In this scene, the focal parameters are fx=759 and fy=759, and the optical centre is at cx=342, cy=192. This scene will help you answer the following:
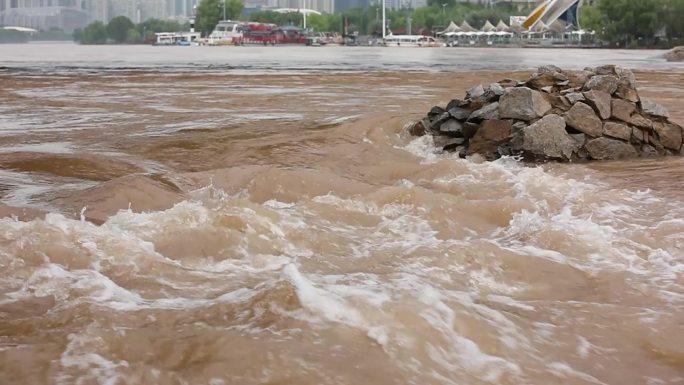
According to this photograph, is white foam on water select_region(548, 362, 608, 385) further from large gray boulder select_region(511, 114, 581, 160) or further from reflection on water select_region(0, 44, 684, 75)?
reflection on water select_region(0, 44, 684, 75)

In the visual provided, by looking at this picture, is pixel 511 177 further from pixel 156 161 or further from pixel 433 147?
pixel 156 161

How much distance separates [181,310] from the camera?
12.9 ft

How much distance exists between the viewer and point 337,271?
187 inches

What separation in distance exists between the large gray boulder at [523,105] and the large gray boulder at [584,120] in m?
0.33

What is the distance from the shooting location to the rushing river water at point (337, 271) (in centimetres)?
340

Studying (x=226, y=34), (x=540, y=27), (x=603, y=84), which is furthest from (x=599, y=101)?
(x=226, y=34)

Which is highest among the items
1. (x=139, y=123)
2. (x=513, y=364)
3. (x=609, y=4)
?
(x=609, y=4)

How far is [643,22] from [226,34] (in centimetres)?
8537

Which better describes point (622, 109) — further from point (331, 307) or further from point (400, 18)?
point (400, 18)

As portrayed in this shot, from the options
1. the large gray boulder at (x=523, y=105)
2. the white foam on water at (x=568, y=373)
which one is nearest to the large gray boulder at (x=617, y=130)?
the large gray boulder at (x=523, y=105)

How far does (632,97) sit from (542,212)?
4981mm

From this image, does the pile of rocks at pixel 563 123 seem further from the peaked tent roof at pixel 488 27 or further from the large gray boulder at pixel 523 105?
the peaked tent roof at pixel 488 27

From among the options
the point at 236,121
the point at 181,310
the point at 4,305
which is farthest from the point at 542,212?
the point at 236,121

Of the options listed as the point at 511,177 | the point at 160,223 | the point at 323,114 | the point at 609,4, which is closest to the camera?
the point at 160,223
